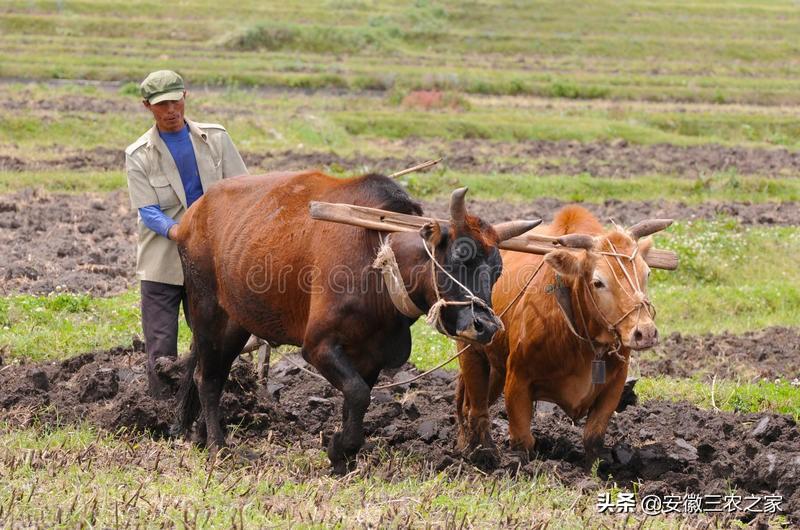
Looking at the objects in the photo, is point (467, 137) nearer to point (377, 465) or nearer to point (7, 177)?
point (7, 177)

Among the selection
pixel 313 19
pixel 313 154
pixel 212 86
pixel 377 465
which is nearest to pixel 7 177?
pixel 313 154

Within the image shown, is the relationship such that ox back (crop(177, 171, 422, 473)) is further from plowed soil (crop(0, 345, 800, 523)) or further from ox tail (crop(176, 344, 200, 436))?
plowed soil (crop(0, 345, 800, 523))

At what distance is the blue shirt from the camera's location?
8258 millimetres

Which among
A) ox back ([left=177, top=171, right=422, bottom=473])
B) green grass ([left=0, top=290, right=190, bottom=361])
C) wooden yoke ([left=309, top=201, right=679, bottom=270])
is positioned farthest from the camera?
green grass ([left=0, top=290, right=190, bottom=361])

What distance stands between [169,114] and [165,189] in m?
0.57

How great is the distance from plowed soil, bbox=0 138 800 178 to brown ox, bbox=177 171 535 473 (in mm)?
13040

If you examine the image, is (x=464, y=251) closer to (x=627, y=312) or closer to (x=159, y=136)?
(x=627, y=312)

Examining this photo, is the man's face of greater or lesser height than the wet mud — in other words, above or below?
above

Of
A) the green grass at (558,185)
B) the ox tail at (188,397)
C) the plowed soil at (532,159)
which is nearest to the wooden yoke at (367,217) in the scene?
the ox tail at (188,397)

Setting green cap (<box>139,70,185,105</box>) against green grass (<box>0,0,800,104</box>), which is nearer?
green cap (<box>139,70,185,105</box>)

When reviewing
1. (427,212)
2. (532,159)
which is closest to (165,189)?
(427,212)

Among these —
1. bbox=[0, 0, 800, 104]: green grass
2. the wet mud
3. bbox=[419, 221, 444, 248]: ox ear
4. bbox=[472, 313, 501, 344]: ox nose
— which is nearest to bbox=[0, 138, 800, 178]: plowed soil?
the wet mud

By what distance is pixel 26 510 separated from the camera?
206 inches

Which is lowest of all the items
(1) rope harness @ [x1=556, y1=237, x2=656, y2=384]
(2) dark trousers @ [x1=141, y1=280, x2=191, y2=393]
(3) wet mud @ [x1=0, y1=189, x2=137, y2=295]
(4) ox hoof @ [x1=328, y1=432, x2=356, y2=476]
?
(3) wet mud @ [x1=0, y1=189, x2=137, y2=295]
